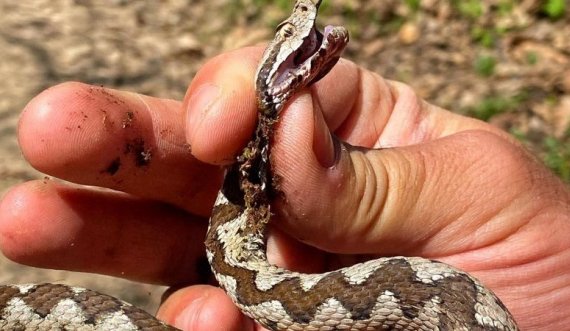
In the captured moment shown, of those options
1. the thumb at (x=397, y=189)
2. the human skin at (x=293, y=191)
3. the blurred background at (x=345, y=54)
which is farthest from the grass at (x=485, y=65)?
the thumb at (x=397, y=189)

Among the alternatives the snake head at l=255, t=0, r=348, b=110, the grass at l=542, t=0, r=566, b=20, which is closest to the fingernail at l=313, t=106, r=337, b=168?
the snake head at l=255, t=0, r=348, b=110

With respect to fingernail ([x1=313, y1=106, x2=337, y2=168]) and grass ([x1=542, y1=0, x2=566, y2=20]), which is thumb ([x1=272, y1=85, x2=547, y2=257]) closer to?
fingernail ([x1=313, y1=106, x2=337, y2=168])

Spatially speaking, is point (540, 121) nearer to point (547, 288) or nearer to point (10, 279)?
point (547, 288)

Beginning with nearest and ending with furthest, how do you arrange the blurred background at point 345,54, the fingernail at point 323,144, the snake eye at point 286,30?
the fingernail at point 323,144, the snake eye at point 286,30, the blurred background at point 345,54

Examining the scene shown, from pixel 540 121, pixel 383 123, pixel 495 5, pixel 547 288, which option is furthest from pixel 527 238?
pixel 495 5

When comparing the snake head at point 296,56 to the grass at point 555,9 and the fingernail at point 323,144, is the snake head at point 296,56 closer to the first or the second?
the fingernail at point 323,144

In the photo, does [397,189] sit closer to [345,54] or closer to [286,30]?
[286,30]

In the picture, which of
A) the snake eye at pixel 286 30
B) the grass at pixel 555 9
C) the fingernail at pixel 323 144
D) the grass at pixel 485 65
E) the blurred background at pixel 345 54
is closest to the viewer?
the fingernail at pixel 323 144
